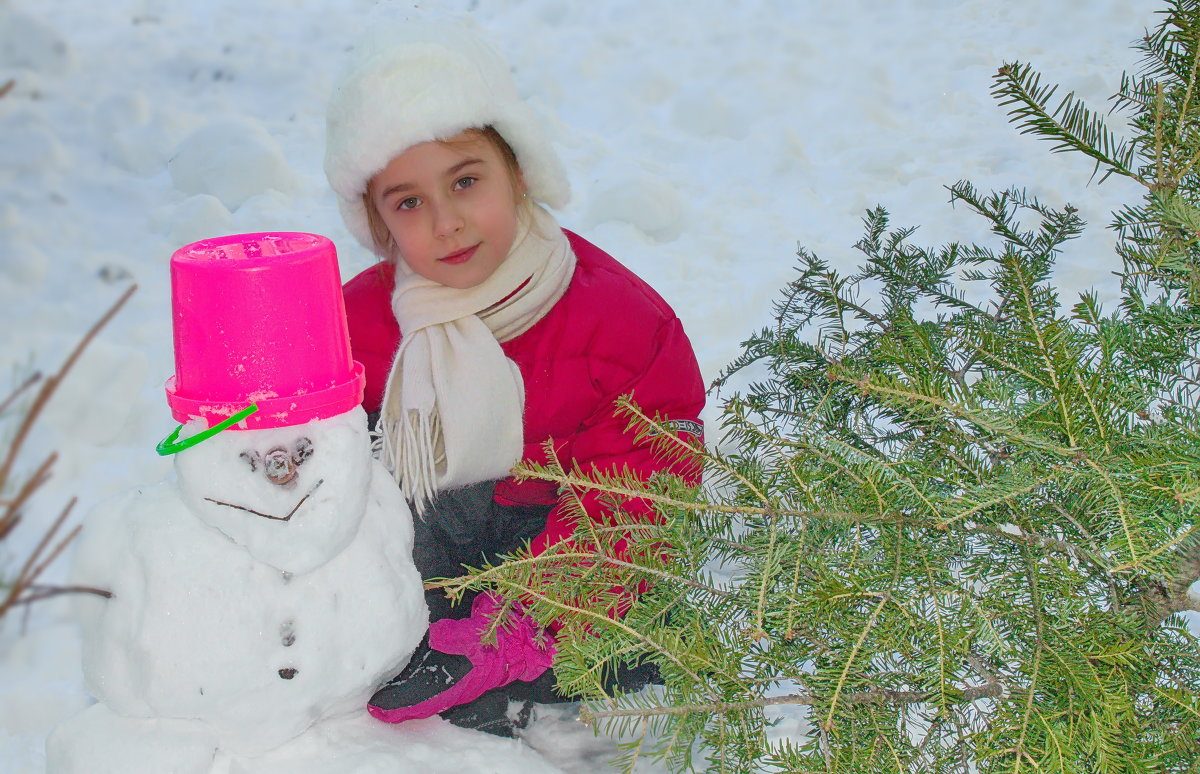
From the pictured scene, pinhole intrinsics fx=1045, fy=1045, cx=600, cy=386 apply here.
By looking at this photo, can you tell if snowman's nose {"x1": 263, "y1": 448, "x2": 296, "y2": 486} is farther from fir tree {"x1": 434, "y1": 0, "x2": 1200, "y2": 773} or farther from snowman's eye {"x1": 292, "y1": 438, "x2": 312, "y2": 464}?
fir tree {"x1": 434, "y1": 0, "x2": 1200, "y2": 773}

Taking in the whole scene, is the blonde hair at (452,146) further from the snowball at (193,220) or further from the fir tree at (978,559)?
the snowball at (193,220)

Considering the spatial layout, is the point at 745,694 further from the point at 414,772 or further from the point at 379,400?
the point at 379,400

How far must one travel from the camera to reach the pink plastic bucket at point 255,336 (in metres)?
0.83

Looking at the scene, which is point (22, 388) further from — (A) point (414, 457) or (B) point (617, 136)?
(B) point (617, 136)

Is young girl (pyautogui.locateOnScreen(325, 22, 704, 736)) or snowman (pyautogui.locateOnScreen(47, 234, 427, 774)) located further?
A: young girl (pyautogui.locateOnScreen(325, 22, 704, 736))

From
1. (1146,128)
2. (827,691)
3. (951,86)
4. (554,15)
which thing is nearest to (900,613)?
(827,691)

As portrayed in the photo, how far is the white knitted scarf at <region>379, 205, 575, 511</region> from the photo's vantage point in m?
1.33

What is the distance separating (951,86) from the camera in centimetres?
299

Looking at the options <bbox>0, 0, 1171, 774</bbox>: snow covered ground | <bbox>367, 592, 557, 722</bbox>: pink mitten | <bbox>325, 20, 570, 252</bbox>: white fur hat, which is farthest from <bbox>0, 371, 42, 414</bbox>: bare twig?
<bbox>0, 0, 1171, 774</bbox>: snow covered ground

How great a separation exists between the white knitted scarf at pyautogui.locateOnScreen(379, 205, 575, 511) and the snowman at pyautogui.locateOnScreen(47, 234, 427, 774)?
1.31ft

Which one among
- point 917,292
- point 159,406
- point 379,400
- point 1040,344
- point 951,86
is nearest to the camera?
point 1040,344

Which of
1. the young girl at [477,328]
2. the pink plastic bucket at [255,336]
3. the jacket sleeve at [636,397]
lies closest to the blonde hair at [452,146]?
the young girl at [477,328]

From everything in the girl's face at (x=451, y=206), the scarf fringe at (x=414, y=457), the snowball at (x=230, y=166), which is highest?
the snowball at (x=230, y=166)

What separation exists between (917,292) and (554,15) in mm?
2327
